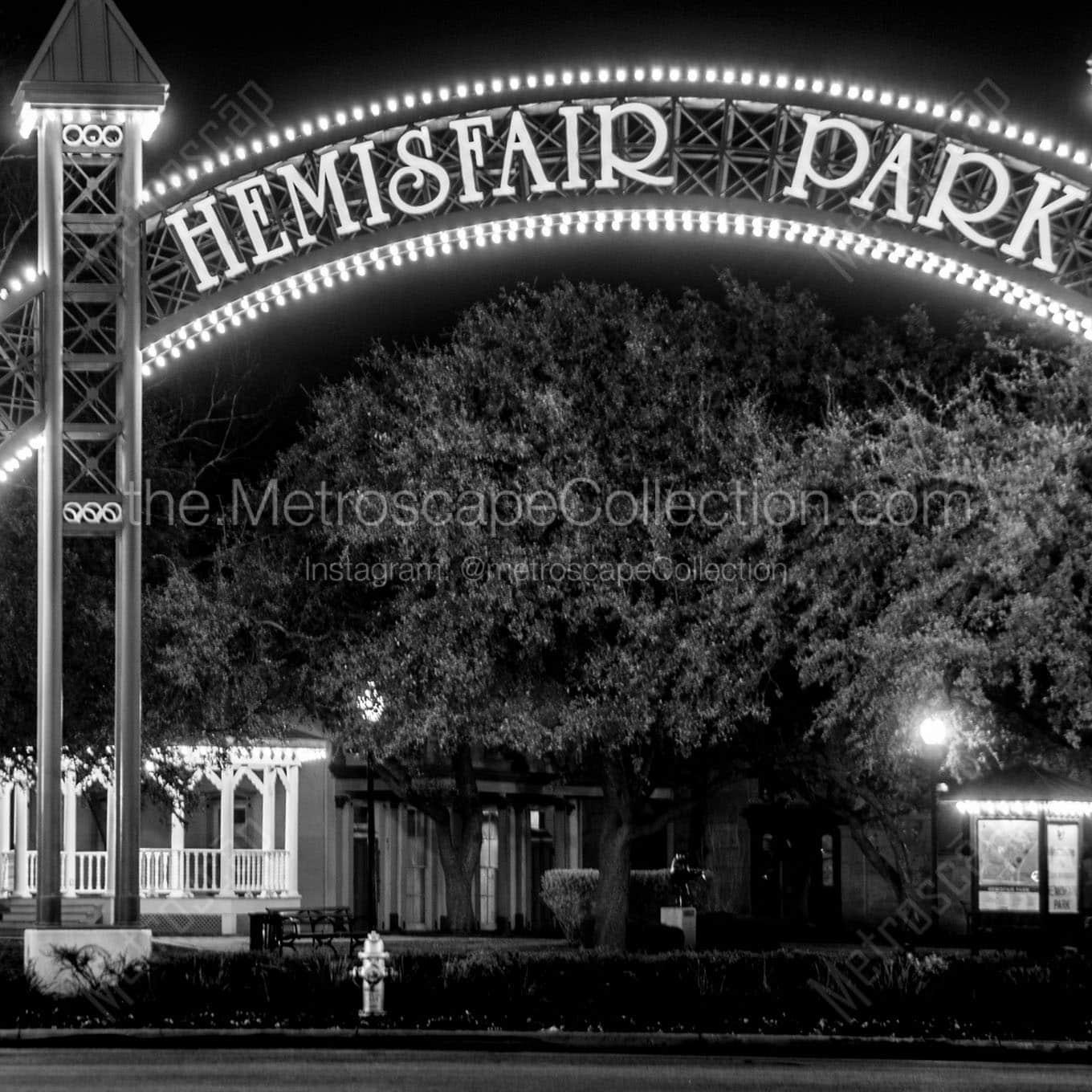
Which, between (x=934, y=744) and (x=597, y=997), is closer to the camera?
(x=597, y=997)

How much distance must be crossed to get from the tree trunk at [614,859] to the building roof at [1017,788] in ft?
18.0

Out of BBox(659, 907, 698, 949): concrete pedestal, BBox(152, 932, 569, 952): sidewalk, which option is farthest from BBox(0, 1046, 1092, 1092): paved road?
BBox(659, 907, 698, 949): concrete pedestal

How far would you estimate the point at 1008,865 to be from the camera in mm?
32688

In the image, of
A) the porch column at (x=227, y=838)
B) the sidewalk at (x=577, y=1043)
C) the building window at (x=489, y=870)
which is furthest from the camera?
the building window at (x=489, y=870)

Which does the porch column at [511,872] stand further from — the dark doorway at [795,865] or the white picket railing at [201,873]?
the white picket railing at [201,873]

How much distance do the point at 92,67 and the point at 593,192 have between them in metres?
4.56

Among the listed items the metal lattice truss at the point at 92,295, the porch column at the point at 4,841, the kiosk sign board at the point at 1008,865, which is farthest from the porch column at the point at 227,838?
the metal lattice truss at the point at 92,295

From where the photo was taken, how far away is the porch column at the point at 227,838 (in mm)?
35969

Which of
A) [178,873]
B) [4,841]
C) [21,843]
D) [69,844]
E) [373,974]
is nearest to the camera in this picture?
[373,974]

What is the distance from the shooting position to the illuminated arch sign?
17.5 m

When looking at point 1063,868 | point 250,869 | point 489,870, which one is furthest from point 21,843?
point 1063,868

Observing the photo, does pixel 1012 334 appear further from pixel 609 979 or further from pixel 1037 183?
pixel 609 979

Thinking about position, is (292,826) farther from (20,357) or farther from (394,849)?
(20,357)

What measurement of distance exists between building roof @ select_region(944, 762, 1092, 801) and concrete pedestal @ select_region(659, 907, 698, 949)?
4841 mm
